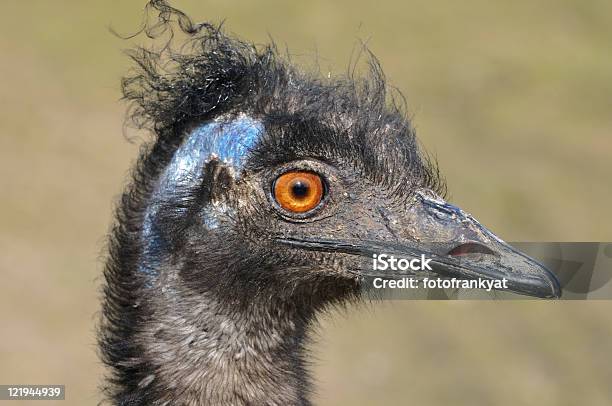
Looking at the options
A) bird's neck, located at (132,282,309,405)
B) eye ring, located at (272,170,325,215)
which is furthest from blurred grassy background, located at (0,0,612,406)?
eye ring, located at (272,170,325,215)

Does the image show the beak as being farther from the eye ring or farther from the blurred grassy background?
the blurred grassy background

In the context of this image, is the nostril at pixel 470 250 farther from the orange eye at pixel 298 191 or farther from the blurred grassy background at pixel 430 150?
the blurred grassy background at pixel 430 150

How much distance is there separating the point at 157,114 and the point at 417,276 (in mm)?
1073

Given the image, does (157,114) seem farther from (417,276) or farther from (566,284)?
(566,284)

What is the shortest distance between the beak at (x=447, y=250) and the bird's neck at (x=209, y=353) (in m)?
0.31

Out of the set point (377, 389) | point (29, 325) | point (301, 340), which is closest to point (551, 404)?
point (377, 389)

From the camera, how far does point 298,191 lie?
11.6 ft

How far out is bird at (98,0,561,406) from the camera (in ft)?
11.7

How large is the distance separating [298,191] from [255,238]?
8.7 inches

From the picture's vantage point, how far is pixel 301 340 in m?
3.83

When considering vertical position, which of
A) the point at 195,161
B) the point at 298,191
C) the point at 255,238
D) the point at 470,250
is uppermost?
the point at 195,161

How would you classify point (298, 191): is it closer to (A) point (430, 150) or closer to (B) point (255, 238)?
(B) point (255, 238)

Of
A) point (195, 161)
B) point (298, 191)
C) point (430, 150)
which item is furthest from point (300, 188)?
point (430, 150)

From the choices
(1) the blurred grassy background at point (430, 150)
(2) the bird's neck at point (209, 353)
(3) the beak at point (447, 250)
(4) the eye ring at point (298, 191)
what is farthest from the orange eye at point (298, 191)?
(1) the blurred grassy background at point (430, 150)
